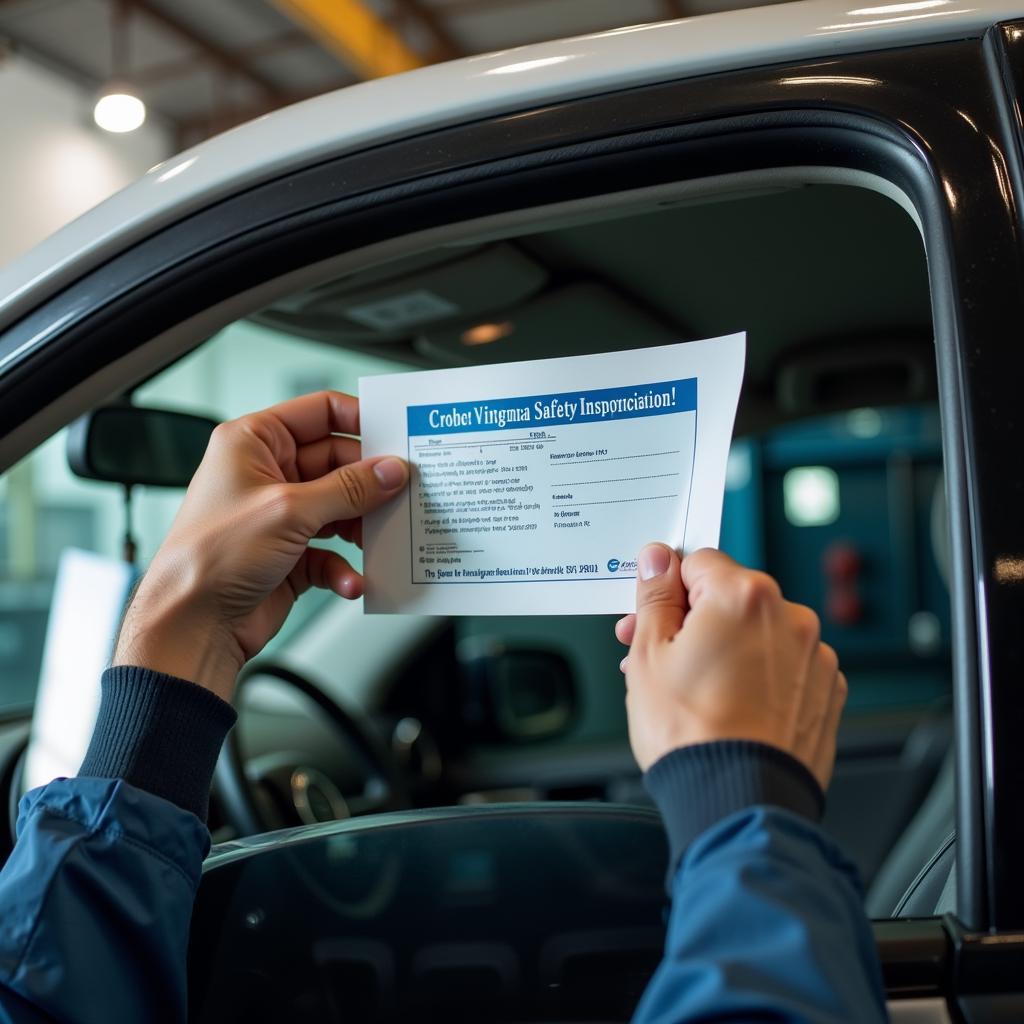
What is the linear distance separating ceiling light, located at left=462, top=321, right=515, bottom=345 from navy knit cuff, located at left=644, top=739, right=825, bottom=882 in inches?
36.7

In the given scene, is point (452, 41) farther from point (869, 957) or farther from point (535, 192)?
point (869, 957)

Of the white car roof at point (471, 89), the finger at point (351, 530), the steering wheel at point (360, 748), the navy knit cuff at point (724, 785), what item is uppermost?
the white car roof at point (471, 89)

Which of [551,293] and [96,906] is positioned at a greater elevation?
[551,293]

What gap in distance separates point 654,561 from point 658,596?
0.10ft

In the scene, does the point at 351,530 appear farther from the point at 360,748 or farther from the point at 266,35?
the point at 266,35

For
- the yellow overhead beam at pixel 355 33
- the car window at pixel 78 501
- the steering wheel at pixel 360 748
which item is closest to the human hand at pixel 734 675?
the steering wheel at pixel 360 748

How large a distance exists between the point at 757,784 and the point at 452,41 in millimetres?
5635

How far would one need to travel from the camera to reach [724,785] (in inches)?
23.2

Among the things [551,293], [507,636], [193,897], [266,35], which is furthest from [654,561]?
[266,35]

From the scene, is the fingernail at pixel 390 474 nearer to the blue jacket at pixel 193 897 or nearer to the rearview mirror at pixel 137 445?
the blue jacket at pixel 193 897

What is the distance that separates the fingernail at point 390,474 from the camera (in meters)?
0.79

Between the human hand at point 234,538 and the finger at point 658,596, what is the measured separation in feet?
0.66

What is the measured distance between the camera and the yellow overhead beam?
457cm

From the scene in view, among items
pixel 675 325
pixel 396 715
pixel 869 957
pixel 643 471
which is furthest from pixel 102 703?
pixel 396 715
